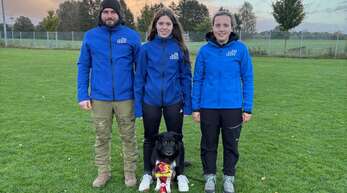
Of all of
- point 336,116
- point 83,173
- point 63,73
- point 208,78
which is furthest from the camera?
point 63,73

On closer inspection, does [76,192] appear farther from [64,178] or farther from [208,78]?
[208,78]

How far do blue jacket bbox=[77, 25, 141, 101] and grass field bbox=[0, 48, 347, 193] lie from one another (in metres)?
1.12

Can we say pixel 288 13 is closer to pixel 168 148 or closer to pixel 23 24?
pixel 168 148

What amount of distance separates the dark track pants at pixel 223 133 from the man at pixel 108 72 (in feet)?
2.76

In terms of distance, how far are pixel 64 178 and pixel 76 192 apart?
47 cm

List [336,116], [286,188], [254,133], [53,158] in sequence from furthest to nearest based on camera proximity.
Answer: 1. [336,116]
2. [254,133]
3. [53,158]
4. [286,188]

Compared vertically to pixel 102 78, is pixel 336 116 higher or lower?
lower

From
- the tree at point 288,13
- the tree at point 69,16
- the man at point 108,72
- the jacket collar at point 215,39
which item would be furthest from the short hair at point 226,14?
the tree at point 69,16

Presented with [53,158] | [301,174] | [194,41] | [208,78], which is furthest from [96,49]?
[194,41]

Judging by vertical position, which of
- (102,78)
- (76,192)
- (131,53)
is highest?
(131,53)

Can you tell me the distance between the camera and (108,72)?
168 inches

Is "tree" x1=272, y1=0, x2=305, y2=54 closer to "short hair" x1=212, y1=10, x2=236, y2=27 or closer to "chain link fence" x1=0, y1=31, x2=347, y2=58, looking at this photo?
"chain link fence" x1=0, y1=31, x2=347, y2=58

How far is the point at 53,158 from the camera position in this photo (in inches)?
221

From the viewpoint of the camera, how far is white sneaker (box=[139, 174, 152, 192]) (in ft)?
14.7
